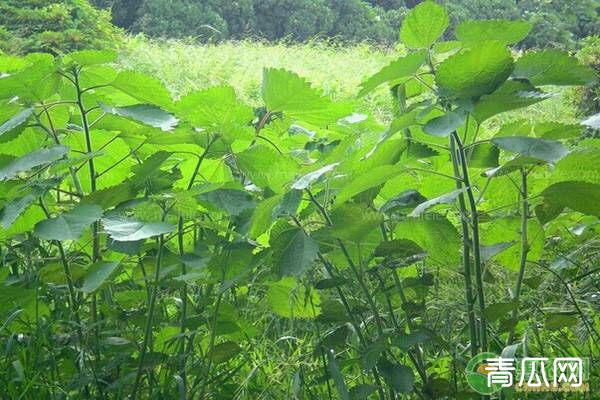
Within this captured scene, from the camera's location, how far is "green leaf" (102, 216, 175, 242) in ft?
3.35

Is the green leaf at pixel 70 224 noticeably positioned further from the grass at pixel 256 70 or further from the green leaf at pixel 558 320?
the grass at pixel 256 70

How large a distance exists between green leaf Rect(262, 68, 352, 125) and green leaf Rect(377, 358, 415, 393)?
14.4 inches

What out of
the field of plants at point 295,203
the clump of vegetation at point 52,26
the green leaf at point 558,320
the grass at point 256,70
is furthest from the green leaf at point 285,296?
the clump of vegetation at point 52,26

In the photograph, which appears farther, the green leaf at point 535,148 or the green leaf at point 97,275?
the green leaf at point 97,275

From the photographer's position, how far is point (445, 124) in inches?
36.9

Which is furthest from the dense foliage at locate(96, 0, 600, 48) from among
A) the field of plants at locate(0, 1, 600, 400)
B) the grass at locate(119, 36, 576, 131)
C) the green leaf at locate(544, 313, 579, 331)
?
the green leaf at locate(544, 313, 579, 331)

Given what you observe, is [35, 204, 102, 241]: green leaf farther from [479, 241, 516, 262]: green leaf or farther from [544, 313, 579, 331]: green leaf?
[544, 313, 579, 331]: green leaf

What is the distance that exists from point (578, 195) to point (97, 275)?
0.63 m

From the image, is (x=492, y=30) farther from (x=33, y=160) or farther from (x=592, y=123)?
(x=33, y=160)

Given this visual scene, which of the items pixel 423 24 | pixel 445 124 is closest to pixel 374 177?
pixel 445 124

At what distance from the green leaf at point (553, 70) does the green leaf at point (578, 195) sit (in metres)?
0.12

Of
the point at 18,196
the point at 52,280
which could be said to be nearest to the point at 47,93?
the point at 18,196

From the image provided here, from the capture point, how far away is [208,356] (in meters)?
1.33

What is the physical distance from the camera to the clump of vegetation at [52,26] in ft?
30.0
